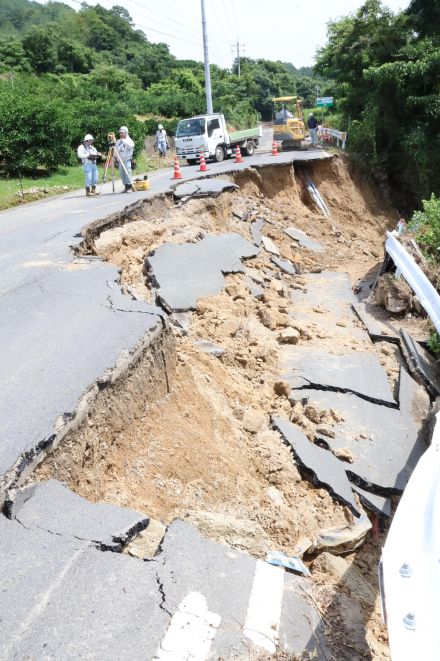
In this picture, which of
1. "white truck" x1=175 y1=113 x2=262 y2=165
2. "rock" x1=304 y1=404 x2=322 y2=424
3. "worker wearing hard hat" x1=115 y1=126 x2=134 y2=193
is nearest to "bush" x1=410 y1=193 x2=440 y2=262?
"rock" x1=304 y1=404 x2=322 y2=424

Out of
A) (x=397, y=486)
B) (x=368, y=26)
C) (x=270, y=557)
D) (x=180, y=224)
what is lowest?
(x=397, y=486)

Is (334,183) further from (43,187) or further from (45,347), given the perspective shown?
(45,347)

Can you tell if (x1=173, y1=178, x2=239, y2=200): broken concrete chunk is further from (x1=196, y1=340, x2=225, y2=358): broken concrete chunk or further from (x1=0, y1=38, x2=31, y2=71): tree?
(x1=0, y1=38, x2=31, y2=71): tree

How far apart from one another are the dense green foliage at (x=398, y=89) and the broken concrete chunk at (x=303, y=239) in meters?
6.26

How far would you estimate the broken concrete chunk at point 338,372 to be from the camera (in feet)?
22.3

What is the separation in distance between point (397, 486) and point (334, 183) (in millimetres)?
15483

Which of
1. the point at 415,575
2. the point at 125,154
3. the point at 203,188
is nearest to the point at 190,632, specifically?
the point at 415,575

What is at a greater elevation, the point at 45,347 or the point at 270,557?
the point at 45,347

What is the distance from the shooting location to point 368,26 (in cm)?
2084

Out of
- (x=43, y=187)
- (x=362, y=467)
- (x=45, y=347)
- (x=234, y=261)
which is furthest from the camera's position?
(x=43, y=187)

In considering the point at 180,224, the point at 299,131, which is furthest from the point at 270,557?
the point at 299,131

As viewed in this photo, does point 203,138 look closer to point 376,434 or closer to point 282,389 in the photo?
point 282,389

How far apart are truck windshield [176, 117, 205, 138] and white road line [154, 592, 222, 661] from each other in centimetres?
2073

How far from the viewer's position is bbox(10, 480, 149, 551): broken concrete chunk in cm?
305
